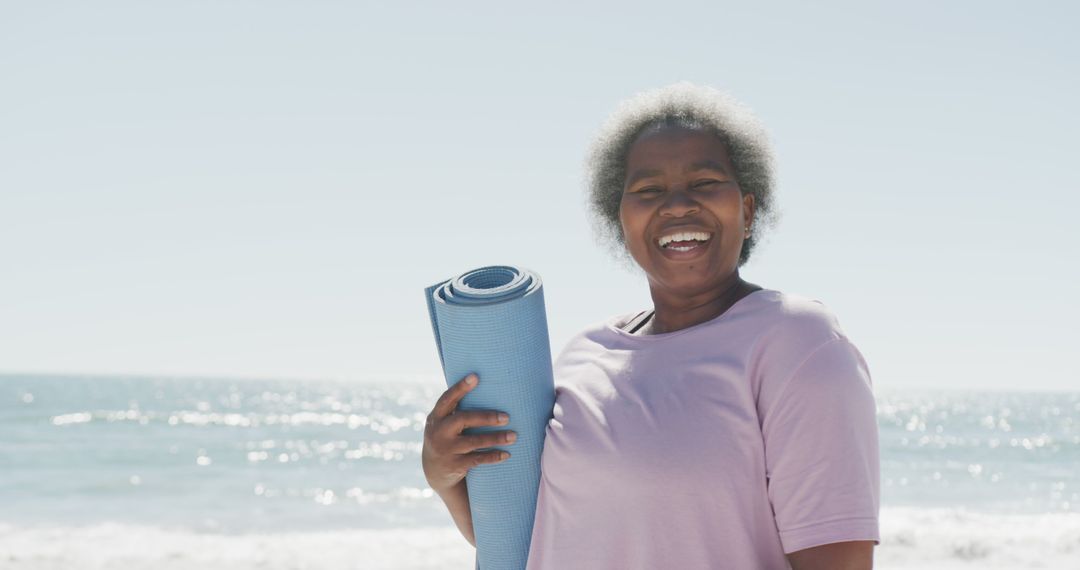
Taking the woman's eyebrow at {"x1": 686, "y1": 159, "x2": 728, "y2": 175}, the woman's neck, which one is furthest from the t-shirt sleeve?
the woman's eyebrow at {"x1": 686, "y1": 159, "x2": 728, "y2": 175}

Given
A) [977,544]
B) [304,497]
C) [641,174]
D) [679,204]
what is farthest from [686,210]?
[304,497]

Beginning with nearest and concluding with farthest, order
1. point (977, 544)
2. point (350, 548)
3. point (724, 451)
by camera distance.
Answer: point (724, 451) < point (977, 544) < point (350, 548)

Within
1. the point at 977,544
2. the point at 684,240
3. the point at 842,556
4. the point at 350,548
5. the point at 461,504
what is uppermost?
the point at 684,240

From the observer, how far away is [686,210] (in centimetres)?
190

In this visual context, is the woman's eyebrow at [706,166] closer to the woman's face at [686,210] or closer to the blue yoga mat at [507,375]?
the woman's face at [686,210]

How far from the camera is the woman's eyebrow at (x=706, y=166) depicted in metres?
1.93

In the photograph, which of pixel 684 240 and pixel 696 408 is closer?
pixel 696 408

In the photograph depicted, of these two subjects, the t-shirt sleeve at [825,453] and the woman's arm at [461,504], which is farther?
the woman's arm at [461,504]

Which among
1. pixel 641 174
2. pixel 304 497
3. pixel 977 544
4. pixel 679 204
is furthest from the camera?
pixel 304 497

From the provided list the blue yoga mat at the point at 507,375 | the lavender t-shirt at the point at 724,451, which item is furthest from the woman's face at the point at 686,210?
the blue yoga mat at the point at 507,375

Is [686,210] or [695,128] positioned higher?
[695,128]

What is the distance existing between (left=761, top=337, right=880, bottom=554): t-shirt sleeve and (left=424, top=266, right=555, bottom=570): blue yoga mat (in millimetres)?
518

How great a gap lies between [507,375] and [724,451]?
0.48 meters

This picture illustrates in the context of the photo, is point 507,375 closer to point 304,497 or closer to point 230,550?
point 230,550
